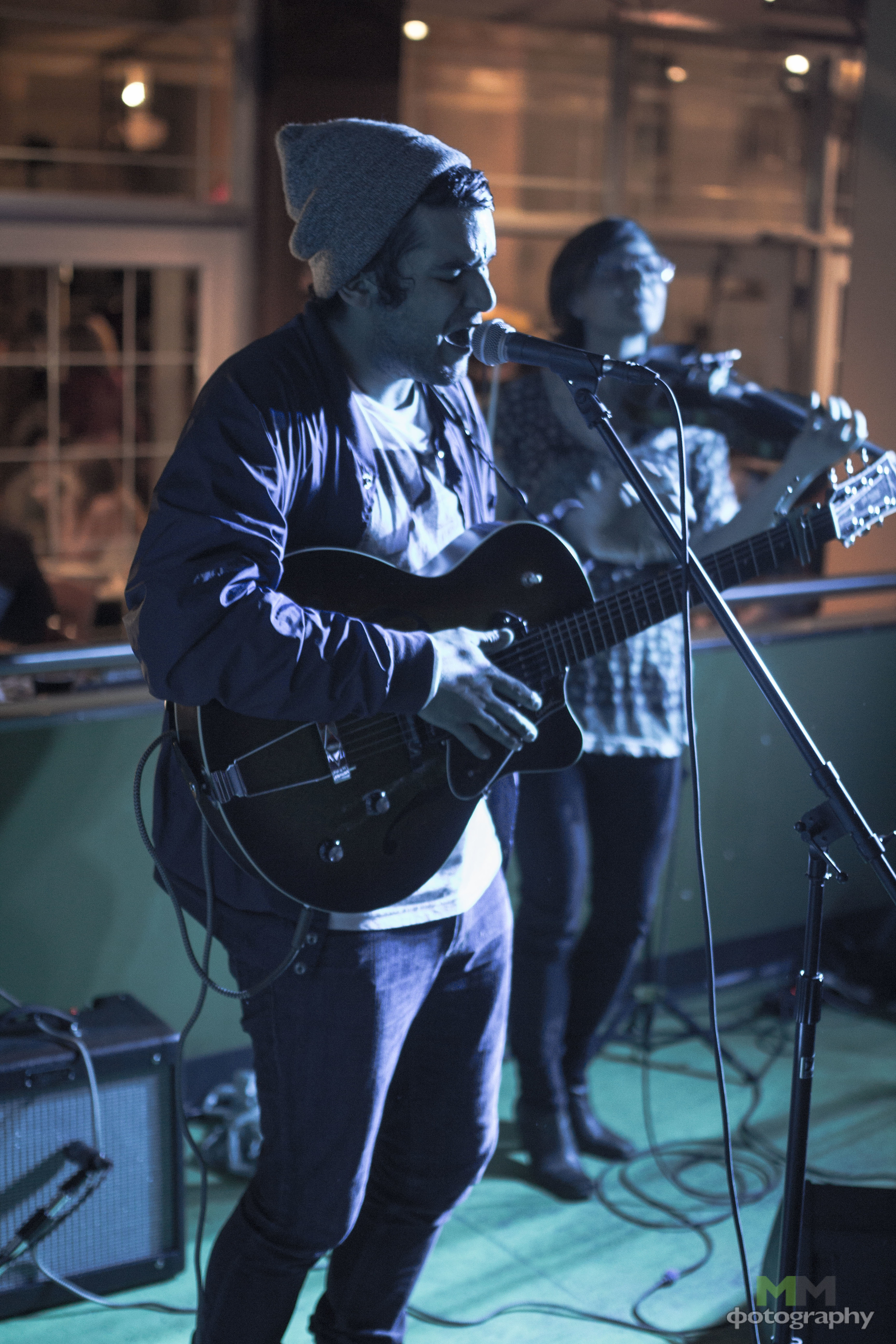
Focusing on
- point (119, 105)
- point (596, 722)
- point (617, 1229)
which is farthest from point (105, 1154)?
point (119, 105)

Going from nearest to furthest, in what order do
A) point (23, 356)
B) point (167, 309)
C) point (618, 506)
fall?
point (618, 506), point (23, 356), point (167, 309)

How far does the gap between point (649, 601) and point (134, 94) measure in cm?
486

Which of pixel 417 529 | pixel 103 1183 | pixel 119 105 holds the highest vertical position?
pixel 119 105

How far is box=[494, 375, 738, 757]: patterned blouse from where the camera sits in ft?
7.71

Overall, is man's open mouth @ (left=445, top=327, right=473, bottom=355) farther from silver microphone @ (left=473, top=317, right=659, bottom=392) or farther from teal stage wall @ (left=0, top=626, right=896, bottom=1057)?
teal stage wall @ (left=0, top=626, right=896, bottom=1057)

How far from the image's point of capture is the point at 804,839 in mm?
1364

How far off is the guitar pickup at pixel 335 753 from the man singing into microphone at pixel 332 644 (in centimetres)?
6

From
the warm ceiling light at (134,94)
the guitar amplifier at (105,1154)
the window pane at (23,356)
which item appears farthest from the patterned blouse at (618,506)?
the warm ceiling light at (134,94)

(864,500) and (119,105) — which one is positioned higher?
(119,105)

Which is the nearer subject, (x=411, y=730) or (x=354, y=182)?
(x=354, y=182)

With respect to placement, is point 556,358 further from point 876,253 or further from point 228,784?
point 876,253

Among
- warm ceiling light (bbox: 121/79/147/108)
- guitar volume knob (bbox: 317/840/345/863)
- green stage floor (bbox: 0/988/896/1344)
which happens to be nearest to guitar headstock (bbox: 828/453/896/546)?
guitar volume knob (bbox: 317/840/345/863)

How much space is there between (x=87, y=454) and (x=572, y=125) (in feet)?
9.85

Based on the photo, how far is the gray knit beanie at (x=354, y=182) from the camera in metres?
1.48
